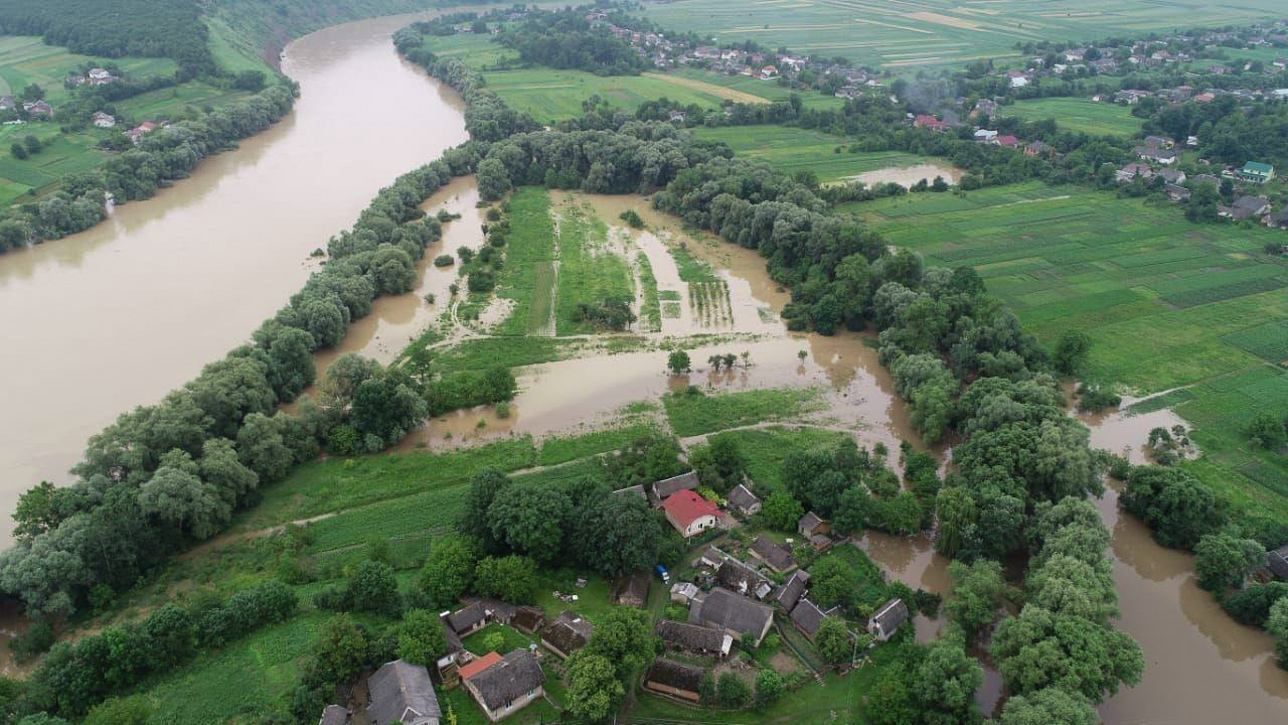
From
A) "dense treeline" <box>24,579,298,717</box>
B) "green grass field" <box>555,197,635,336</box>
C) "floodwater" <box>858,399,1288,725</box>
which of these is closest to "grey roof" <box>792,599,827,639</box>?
"floodwater" <box>858,399,1288,725</box>

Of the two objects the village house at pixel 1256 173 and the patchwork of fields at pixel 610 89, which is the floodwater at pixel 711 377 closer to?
the village house at pixel 1256 173

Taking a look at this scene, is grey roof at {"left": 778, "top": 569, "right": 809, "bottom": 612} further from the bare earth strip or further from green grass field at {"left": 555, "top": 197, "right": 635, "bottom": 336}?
the bare earth strip

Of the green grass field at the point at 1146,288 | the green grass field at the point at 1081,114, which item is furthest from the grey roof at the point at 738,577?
the green grass field at the point at 1081,114

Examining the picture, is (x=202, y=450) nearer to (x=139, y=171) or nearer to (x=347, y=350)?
(x=347, y=350)

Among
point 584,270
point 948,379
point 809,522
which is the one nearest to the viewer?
point 809,522

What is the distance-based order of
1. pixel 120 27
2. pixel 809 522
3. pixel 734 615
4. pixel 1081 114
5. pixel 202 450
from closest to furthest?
1. pixel 734 615
2. pixel 809 522
3. pixel 202 450
4. pixel 1081 114
5. pixel 120 27

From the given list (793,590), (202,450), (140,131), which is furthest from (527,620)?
(140,131)

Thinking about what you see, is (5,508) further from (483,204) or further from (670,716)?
(483,204)
